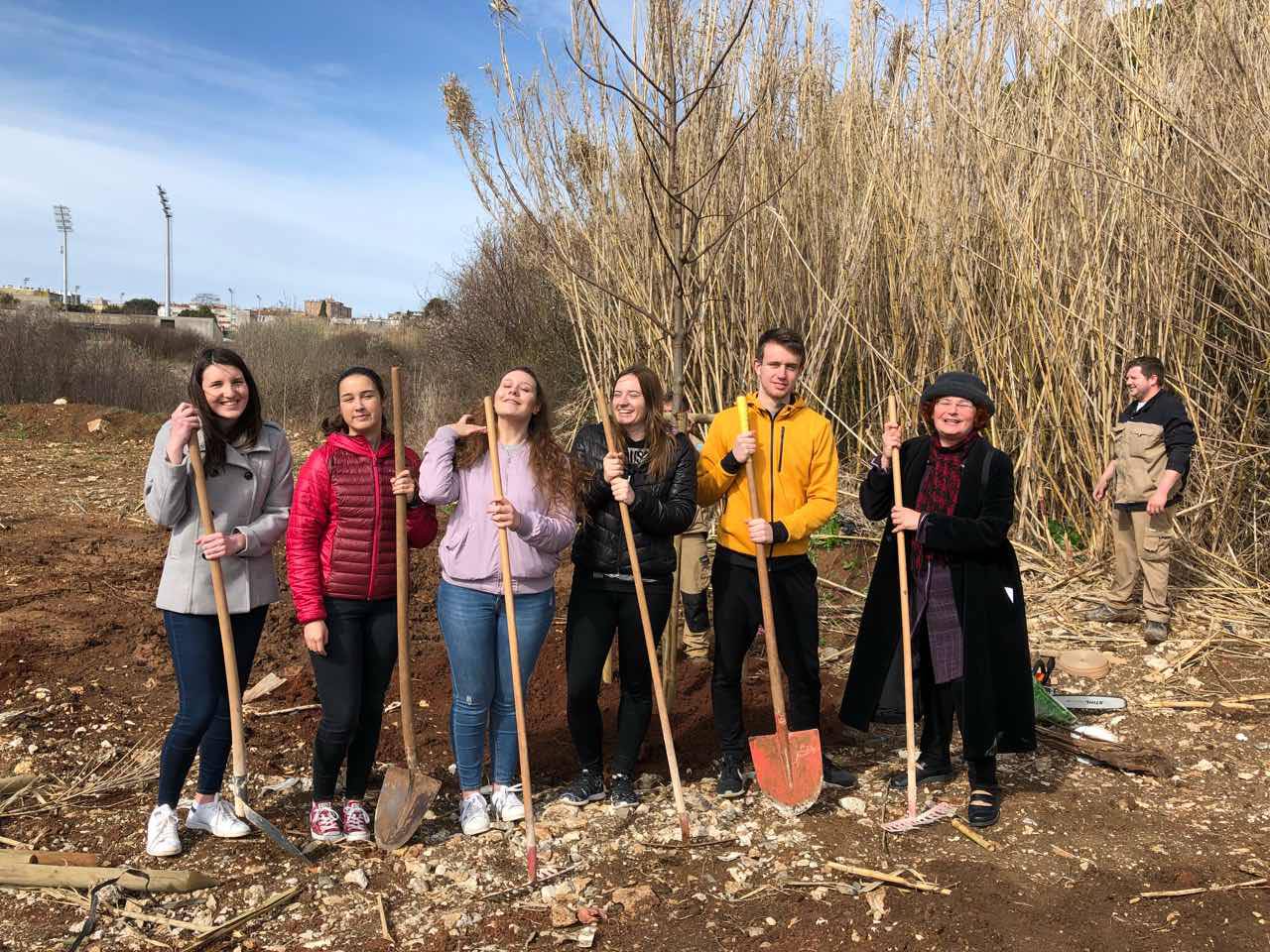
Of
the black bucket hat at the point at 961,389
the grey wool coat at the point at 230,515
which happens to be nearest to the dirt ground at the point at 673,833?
the grey wool coat at the point at 230,515

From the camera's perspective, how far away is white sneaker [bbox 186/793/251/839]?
3.22 m

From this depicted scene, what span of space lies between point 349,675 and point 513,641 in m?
0.54

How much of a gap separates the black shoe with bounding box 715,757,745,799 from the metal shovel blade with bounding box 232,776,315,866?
1.45 metres

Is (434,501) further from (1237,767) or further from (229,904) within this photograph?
(1237,767)

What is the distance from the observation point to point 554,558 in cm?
332

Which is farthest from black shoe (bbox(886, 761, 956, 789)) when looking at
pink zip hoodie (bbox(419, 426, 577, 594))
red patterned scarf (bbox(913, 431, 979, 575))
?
pink zip hoodie (bbox(419, 426, 577, 594))

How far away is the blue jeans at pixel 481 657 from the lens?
3189 millimetres

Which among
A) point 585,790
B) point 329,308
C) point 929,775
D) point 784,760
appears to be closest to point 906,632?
point 784,760

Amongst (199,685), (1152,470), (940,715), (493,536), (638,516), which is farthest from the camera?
(1152,470)

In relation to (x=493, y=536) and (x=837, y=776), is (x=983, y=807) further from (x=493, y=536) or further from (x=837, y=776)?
(x=493, y=536)

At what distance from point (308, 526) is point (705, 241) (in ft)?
11.6

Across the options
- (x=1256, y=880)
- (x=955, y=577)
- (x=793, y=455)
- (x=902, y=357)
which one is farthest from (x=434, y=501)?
(x=902, y=357)

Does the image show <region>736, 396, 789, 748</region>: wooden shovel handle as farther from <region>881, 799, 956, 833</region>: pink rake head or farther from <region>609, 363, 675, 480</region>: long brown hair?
<region>881, 799, 956, 833</region>: pink rake head

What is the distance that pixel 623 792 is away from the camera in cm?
354
